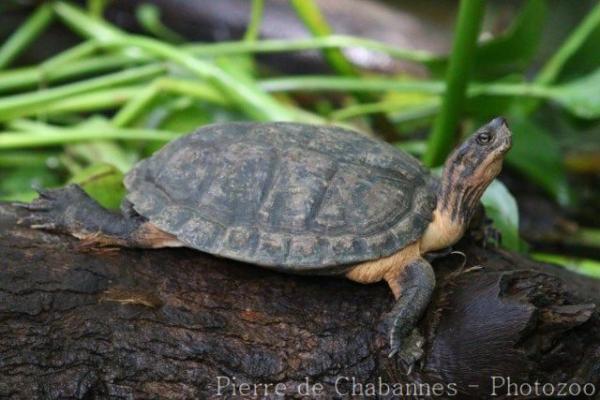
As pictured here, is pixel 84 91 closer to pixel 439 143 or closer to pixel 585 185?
pixel 439 143

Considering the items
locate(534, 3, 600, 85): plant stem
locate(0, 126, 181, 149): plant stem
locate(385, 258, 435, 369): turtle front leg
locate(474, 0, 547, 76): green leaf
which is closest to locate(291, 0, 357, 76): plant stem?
locate(474, 0, 547, 76): green leaf

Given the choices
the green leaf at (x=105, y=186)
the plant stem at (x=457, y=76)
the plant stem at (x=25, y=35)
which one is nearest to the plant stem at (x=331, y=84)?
the plant stem at (x=457, y=76)

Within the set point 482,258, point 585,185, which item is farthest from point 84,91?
point 585,185

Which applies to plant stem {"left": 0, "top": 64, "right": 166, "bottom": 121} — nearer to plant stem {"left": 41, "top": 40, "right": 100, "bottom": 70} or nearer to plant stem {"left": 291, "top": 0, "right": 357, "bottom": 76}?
plant stem {"left": 41, "top": 40, "right": 100, "bottom": 70}

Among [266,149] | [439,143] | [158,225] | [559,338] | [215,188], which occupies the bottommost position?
[559,338]

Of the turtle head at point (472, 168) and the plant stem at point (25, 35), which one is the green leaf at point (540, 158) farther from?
the plant stem at point (25, 35)

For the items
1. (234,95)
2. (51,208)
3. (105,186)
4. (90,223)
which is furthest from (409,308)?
(234,95)

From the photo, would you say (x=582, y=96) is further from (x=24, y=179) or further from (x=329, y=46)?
(x=24, y=179)

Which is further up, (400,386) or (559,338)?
(559,338)
